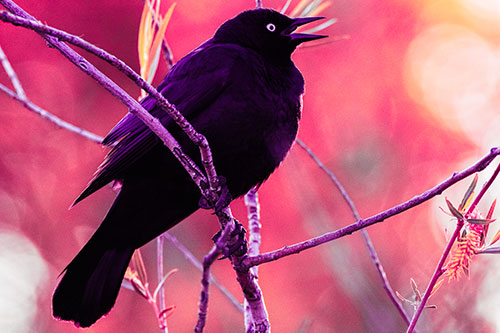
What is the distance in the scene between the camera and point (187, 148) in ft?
9.39

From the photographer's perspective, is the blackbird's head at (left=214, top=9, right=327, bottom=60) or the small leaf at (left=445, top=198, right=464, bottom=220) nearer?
the small leaf at (left=445, top=198, right=464, bottom=220)

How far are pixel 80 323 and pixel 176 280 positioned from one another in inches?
92.4

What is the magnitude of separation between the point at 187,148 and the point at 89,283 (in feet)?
3.15

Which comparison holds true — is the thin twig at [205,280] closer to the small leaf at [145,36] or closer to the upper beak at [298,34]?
the small leaf at [145,36]

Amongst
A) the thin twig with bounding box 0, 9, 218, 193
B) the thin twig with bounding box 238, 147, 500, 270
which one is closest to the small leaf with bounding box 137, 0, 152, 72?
the thin twig with bounding box 0, 9, 218, 193

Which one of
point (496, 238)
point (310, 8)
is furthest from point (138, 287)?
point (310, 8)

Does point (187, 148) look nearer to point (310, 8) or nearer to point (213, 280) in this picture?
point (213, 280)

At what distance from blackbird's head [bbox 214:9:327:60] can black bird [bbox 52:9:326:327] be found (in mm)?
10

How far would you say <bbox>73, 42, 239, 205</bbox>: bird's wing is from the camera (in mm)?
2910

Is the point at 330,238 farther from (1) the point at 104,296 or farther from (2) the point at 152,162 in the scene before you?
(1) the point at 104,296

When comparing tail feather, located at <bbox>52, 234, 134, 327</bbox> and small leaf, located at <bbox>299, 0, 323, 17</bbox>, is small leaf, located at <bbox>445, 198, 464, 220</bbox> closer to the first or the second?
small leaf, located at <bbox>299, 0, 323, 17</bbox>

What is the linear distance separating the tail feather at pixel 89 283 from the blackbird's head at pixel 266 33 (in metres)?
1.24

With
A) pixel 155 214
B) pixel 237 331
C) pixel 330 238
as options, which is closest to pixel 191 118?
pixel 155 214

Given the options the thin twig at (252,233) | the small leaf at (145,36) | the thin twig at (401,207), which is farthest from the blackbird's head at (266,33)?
the thin twig at (401,207)
